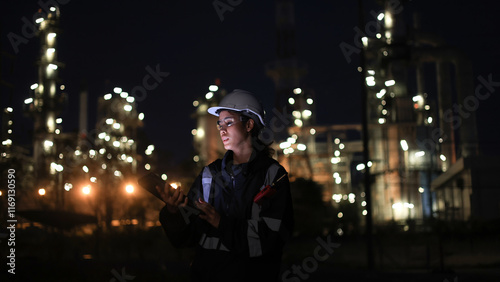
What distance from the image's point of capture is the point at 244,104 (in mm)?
3260

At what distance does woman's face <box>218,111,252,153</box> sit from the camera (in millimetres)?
3230

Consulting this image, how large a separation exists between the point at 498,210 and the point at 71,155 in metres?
25.8

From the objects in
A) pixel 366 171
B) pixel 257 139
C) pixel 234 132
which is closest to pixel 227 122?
pixel 234 132

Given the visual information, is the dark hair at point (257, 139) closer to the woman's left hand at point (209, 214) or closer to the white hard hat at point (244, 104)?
the white hard hat at point (244, 104)

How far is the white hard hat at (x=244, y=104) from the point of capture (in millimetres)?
3258

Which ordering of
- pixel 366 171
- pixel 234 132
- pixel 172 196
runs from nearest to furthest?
pixel 172 196
pixel 234 132
pixel 366 171

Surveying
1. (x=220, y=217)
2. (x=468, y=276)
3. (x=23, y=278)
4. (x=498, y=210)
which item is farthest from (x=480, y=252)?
(x=220, y=217)

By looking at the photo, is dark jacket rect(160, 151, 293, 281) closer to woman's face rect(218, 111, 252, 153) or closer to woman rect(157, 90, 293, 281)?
woman rect(157, 90, 293, 281)
